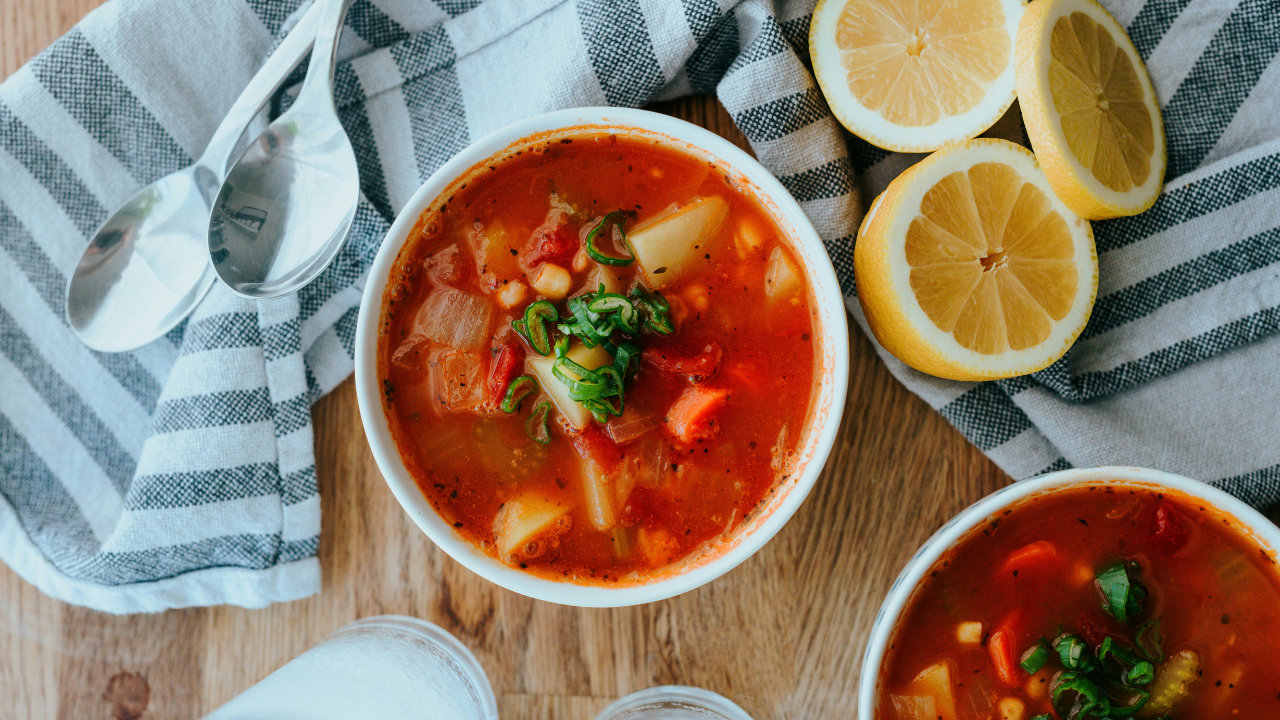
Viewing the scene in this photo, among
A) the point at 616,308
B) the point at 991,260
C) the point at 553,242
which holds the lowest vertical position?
the point at 991,260

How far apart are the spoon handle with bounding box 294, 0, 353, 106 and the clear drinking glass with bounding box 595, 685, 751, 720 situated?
71.4 inches

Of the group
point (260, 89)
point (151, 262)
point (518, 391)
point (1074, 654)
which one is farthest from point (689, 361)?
point (151, 262)

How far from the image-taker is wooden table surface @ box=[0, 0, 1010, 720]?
2.38 meters

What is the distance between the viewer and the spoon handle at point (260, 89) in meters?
2.25

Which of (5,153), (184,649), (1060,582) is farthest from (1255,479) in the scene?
(5,153)

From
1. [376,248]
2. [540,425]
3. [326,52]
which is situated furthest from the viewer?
[376,248]

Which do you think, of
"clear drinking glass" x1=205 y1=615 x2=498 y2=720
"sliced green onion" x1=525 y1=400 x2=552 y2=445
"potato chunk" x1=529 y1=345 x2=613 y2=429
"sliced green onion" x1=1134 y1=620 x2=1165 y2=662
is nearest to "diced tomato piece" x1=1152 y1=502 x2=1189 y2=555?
"sliced green onion" x1=1134 y1=620 x2=1165 y2=662

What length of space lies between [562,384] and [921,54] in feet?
4.05

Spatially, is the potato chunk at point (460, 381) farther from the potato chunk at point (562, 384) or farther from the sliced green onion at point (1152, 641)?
the sliced green onion at point (1152, 641)

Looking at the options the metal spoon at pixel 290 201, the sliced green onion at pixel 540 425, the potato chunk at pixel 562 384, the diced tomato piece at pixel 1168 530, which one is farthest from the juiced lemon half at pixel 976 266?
the metal spoon at pixel 290 201

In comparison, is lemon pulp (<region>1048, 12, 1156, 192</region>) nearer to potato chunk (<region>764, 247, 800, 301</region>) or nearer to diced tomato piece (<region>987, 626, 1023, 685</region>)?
potato chunk (<region>764, 247, 800, 301</region>)

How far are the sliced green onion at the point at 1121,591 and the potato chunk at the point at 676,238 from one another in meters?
1.23

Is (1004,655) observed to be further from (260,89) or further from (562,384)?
(260,89)

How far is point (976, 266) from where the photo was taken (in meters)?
2.08
